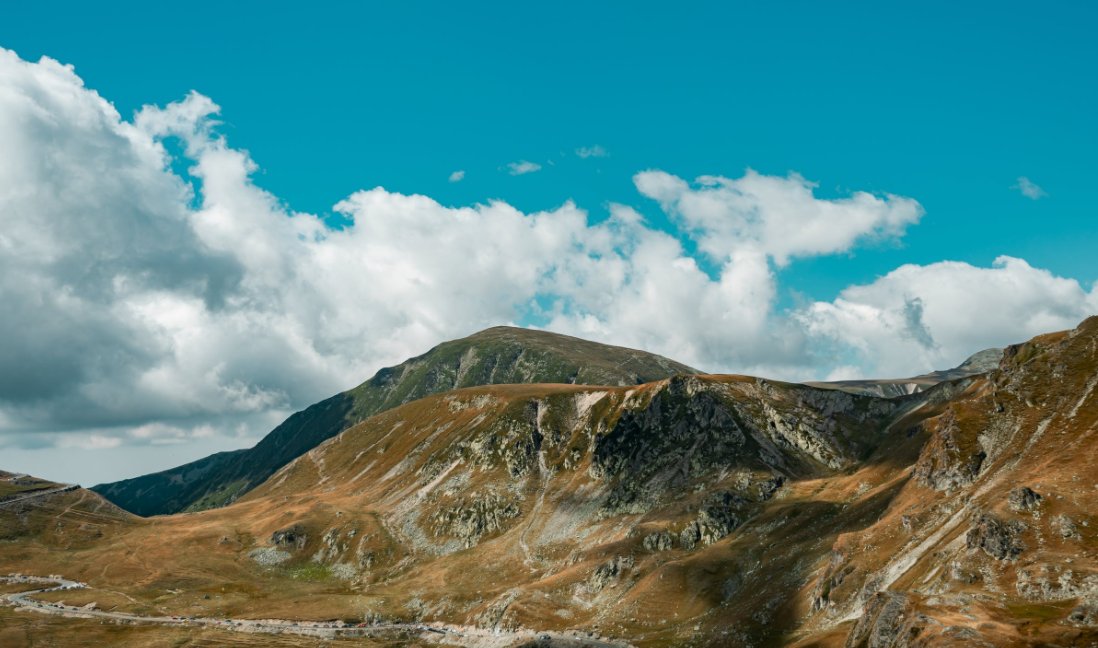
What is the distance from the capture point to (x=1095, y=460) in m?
110

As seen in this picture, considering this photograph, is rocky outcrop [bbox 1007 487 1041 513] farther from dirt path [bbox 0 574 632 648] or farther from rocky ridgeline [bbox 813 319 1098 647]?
dirt path [bbox 0 574 632 648]

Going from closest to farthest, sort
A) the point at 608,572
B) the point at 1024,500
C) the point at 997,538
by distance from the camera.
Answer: the point at 997,538 → the point at 1024,500 → the point at 608,572

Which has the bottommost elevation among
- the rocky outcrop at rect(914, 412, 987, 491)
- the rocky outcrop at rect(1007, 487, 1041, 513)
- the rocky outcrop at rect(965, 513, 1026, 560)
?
the rocky outcrop at rect(965, 513, 1026, 560)

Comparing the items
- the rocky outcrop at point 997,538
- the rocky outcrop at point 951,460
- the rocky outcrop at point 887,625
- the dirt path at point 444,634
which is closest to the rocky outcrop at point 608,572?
the dirt path at point 444,634

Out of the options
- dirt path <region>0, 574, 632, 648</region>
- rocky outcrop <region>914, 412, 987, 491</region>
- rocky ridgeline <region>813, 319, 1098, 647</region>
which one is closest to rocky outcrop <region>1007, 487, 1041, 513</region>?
rocky ridgeline <region>813, 319, 1098, 647</region>

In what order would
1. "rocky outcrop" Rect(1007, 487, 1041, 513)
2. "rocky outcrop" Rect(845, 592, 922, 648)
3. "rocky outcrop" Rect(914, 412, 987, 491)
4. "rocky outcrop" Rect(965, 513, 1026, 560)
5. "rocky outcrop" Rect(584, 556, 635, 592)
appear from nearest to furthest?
"rocky outcrop" Rect(845, 592, 922, 648) → "rocky outcrop" Rect(965, 513, 1026, 560) → "rocky outcrop" Rect(1007, 487, 1041, 513) → "rocky outcrop" Rect(914, 412, 987, 491) → "rocky outcrop" Rect(584, 556, 635, 592)

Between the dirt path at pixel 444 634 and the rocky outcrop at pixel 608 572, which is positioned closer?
the dirt path at pixel 444 634

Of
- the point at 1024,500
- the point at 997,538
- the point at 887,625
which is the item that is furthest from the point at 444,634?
the point at 1024,500

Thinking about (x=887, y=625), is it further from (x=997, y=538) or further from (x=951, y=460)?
(x=951, y=460)

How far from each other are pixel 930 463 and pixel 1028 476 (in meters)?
31.8

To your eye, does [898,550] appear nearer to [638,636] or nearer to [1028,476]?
[1028,476]

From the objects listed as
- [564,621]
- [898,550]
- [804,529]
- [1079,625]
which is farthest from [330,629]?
[1079,625]

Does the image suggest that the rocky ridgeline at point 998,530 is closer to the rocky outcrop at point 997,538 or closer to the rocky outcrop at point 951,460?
the rocky outcrop at point 997,538

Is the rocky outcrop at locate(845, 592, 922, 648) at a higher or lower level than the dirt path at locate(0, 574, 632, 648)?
higher
